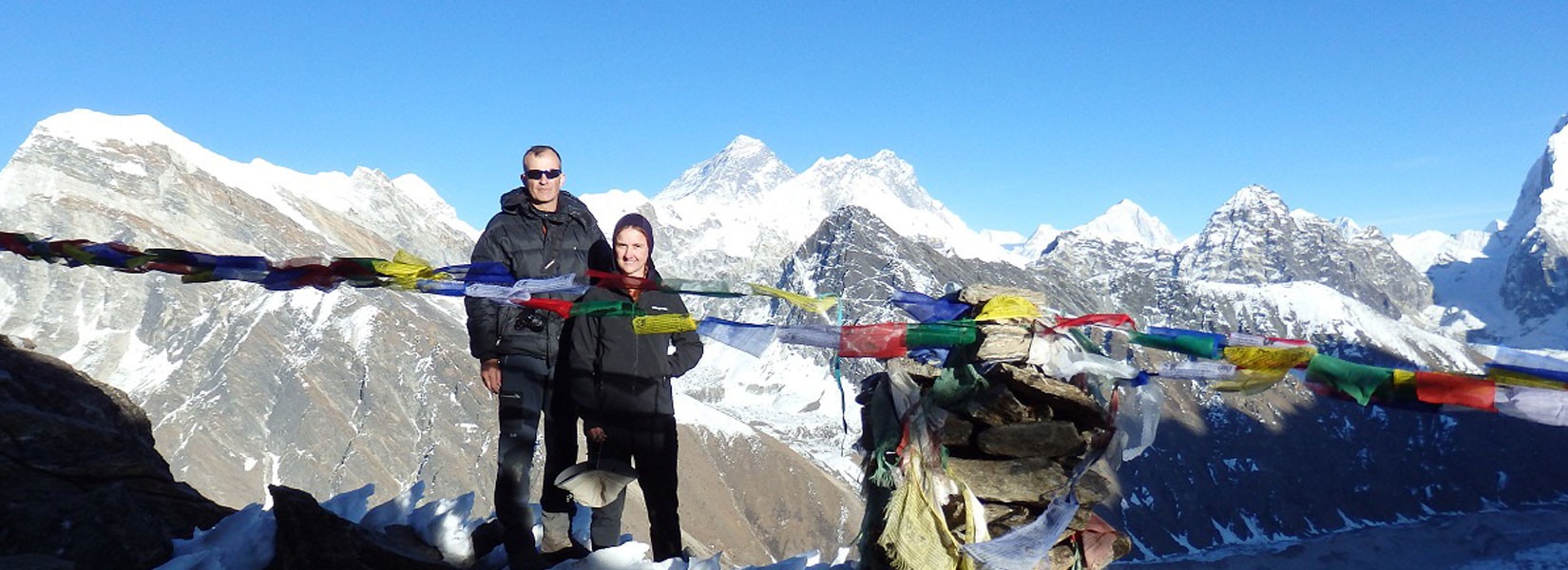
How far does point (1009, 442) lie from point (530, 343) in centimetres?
389

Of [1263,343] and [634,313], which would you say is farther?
[634,313]

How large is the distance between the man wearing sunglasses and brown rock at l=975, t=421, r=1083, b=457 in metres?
3.44

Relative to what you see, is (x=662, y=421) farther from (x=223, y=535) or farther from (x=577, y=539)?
(x=223, y=535)

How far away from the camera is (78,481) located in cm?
729

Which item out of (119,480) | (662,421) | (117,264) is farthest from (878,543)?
(117,264)

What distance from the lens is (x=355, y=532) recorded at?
7.59 meters

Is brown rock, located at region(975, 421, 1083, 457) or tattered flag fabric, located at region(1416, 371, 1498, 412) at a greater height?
tattered flag fabric, located at region(1416, 371, 1498, 412)

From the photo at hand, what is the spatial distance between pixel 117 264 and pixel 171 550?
3.01 metres

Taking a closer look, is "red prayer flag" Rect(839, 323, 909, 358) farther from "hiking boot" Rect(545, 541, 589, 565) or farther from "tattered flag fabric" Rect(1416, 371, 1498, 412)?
"hiking boot" Rect(545, 541, 589, 565)

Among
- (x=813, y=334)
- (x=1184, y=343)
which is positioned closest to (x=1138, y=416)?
(x=1184, y=343)

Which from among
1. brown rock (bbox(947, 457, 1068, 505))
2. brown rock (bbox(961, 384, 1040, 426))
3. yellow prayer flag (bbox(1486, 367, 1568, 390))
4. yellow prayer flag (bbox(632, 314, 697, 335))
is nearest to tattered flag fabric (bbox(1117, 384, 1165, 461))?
brown rock (bbox(947, 457, 1068, 505))

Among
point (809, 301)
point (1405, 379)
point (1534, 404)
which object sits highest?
point (809, 301)

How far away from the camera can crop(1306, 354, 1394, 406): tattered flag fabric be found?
201 inches

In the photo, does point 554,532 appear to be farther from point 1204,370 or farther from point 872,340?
point 1204,370
